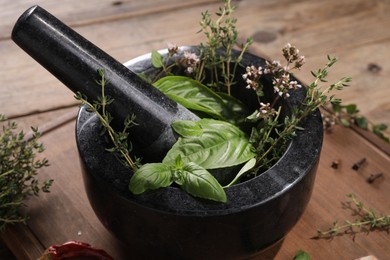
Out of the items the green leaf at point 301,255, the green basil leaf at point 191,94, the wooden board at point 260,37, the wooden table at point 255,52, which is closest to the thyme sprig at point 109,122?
the green basil leaf at point 191,94

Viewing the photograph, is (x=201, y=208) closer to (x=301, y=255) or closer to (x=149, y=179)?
(x=149, y=179)

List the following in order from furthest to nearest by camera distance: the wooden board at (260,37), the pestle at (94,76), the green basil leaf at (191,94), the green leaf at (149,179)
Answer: the wooden board at (260,37)
the green basil leaf at (191,94)
the pestle at (94,76)
the green leaf at (149,179)

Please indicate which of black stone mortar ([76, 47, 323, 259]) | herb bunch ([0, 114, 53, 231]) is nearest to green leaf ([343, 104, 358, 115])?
black stone mortar ([76, 47, 323, 259])

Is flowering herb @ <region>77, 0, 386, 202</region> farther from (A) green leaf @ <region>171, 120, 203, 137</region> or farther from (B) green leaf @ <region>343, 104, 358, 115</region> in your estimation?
(B) green leaf @ <region>343, 104, 358, 115</region>

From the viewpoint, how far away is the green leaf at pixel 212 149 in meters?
1.06

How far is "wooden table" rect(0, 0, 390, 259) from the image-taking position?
126cm

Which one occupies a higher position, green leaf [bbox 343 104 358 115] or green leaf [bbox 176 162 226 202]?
green leaf [bbox 343 104 358 115]

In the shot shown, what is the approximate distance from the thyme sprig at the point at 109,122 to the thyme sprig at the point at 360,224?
419mm

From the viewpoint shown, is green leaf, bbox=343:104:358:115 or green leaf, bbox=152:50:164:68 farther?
green leaf, bbox=343:104:358:115

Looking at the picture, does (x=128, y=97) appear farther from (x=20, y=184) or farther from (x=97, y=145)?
(x=20, y=184)

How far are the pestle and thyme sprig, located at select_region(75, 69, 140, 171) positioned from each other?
0.01m

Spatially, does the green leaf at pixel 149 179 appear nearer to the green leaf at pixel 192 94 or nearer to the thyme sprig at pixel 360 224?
the green leaf at pixel 192 94

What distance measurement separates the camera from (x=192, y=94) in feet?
3.97

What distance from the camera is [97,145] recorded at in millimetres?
1091
